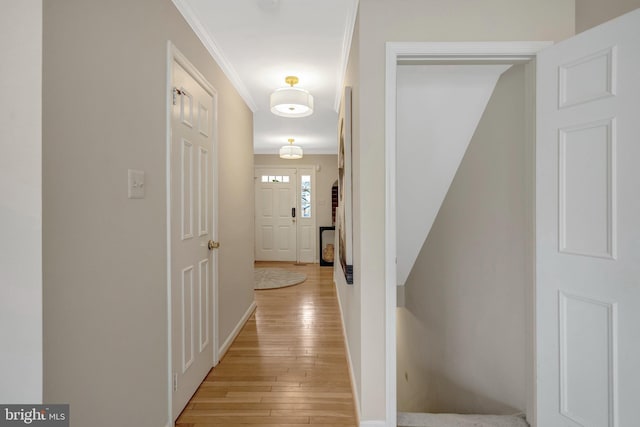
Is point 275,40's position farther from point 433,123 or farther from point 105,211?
point 105,211

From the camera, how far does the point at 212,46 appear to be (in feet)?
8.08

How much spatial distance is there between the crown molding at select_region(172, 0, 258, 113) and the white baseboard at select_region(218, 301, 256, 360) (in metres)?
2.33

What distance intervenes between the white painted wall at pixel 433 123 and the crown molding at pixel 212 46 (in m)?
1.35

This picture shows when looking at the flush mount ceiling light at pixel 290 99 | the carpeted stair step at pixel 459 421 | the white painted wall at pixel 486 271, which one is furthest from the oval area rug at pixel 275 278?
the carpeted stair step at pixel 459 421

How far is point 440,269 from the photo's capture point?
2.87m

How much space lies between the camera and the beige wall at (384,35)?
5.70 ft

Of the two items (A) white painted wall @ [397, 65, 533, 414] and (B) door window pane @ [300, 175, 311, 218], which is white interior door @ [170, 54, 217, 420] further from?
(B) door window pane @ [300, 175, 311, 218]

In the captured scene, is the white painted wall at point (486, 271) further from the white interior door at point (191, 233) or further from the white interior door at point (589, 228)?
the white interior door at point (191, 233)

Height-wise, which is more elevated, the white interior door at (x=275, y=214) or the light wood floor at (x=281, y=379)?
the white interior door at (x=275, y=214)

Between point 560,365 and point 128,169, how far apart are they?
2.22 metres

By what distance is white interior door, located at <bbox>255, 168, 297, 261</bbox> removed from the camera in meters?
7.45

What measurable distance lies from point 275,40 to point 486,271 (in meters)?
2.24
